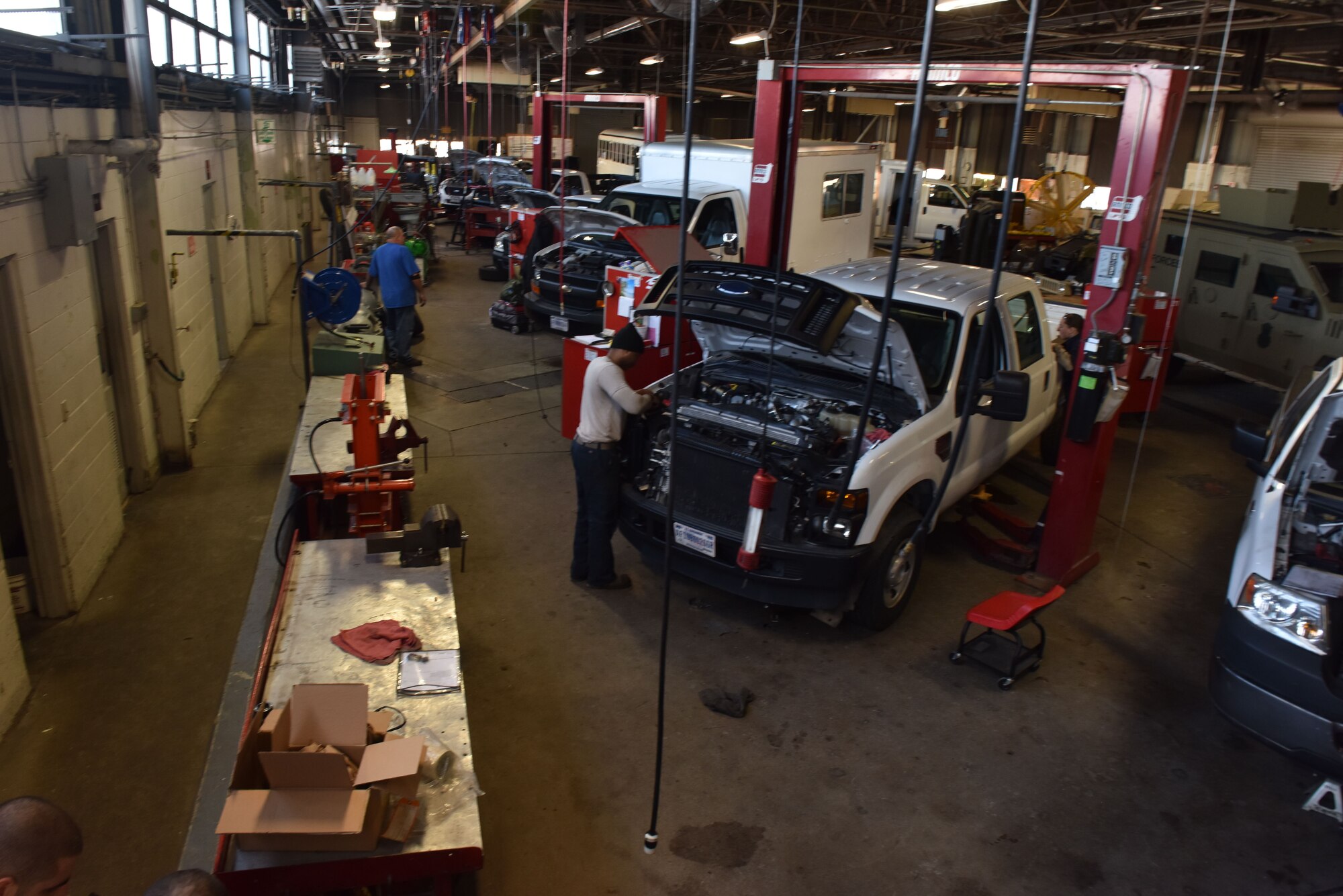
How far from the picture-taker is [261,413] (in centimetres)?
911

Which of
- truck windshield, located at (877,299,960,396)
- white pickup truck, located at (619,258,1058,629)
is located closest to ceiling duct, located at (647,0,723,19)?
white pickup truck, located at (619,258,1058,629)

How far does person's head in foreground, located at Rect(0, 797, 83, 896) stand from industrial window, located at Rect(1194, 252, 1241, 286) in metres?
11.5

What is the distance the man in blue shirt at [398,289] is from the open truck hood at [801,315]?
4.80 meters

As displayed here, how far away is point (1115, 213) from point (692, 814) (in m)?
4.16

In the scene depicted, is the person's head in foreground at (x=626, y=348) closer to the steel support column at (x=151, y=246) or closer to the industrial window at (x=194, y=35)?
the industrial window at (x=194, y=35)

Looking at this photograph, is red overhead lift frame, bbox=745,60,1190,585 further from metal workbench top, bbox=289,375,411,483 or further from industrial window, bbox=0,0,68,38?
industrial window, bbox=0,0,68,38

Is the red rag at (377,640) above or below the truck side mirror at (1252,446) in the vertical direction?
below

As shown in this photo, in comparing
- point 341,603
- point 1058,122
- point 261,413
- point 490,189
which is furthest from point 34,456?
point 1058,122

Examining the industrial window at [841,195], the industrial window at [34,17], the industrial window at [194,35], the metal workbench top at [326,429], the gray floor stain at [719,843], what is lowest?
the gray floor stain at [719,843]

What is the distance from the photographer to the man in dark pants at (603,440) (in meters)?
5.29

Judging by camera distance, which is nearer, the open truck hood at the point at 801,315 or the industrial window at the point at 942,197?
the open truck hood at the point at 801,315

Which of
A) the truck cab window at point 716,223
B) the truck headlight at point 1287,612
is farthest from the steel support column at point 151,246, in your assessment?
the truck headlight at point 1287,612

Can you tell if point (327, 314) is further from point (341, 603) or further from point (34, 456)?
point (341, 603)

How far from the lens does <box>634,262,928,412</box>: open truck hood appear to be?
16.1 feet
